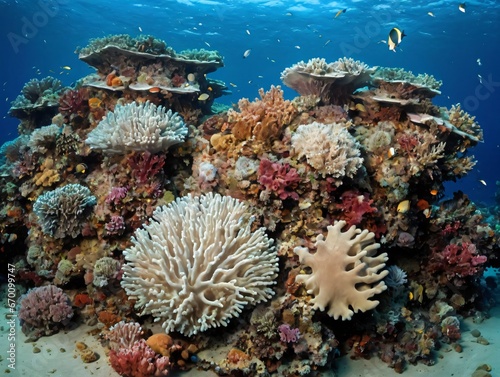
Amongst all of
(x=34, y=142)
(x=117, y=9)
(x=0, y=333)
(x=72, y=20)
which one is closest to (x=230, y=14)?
(x=117, y=9)

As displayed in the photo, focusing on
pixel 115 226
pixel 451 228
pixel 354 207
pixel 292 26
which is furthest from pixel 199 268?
pixel 292 26

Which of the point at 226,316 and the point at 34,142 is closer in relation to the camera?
the point at 226,316

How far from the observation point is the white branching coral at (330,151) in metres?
4.80

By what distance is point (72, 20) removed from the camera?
35.3 m

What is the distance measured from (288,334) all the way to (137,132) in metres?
3.65

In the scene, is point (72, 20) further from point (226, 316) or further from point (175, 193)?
point (226, 316)

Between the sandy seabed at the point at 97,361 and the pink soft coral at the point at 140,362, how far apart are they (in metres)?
0.27

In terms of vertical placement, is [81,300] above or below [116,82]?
below

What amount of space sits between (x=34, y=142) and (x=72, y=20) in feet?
119

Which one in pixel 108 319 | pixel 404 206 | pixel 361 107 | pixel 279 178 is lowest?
pixel 108 319

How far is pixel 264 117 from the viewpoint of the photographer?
18.1 ft

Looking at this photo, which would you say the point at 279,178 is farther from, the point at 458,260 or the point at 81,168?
the point at 458,260

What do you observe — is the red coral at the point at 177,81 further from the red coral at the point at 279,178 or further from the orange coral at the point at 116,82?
the red coral at the point at 279,178

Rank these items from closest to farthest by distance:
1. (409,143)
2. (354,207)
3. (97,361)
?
(97,361) < (354,207) < (409,143)
